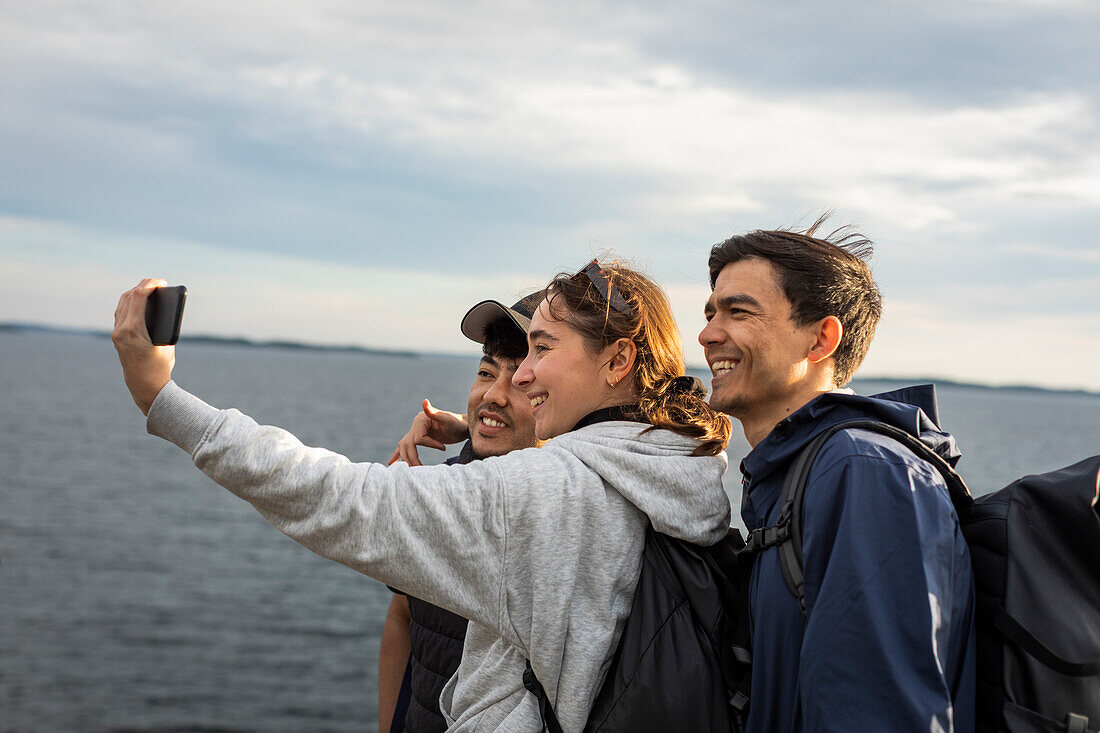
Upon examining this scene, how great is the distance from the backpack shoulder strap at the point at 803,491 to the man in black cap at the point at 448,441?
1.46m

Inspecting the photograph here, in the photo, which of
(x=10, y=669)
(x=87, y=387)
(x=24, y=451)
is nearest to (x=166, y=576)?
(x=10, y=669)

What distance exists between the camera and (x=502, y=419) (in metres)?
3.76

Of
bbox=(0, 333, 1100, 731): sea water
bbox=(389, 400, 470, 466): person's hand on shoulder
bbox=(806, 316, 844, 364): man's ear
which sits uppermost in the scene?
bbox=(806, 316, 844, 364): man's ear

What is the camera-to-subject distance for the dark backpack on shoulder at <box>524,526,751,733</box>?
7.20 feet

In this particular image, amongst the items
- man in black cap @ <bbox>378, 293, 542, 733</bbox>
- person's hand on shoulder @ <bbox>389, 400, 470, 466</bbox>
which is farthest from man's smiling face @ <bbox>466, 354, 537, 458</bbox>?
person's hand on shoulder @ <bbox>389, 400, 470, 466</bbox>

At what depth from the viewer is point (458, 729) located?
96.9 inches

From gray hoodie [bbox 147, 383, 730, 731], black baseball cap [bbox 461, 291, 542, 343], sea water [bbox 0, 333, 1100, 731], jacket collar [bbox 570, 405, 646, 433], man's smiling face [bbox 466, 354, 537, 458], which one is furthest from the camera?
sea water [bbox 0, 333, 1100, 731]

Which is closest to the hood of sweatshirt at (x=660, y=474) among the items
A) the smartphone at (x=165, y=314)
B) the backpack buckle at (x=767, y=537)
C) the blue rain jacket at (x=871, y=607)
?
the backpack buckle at (x=767, y=537)

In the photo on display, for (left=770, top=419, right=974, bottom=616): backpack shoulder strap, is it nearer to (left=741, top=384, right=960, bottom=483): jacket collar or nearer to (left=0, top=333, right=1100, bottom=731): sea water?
(left=741, top=384, right=960, bottom=483): jacket collar

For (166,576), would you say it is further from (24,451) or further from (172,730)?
(24,451)

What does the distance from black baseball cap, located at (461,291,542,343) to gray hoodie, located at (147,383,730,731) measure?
1.21 metres

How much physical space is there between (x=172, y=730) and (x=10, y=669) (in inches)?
184

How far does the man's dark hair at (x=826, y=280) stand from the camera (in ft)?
9.46

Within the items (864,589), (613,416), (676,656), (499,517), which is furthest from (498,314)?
(864,589)
